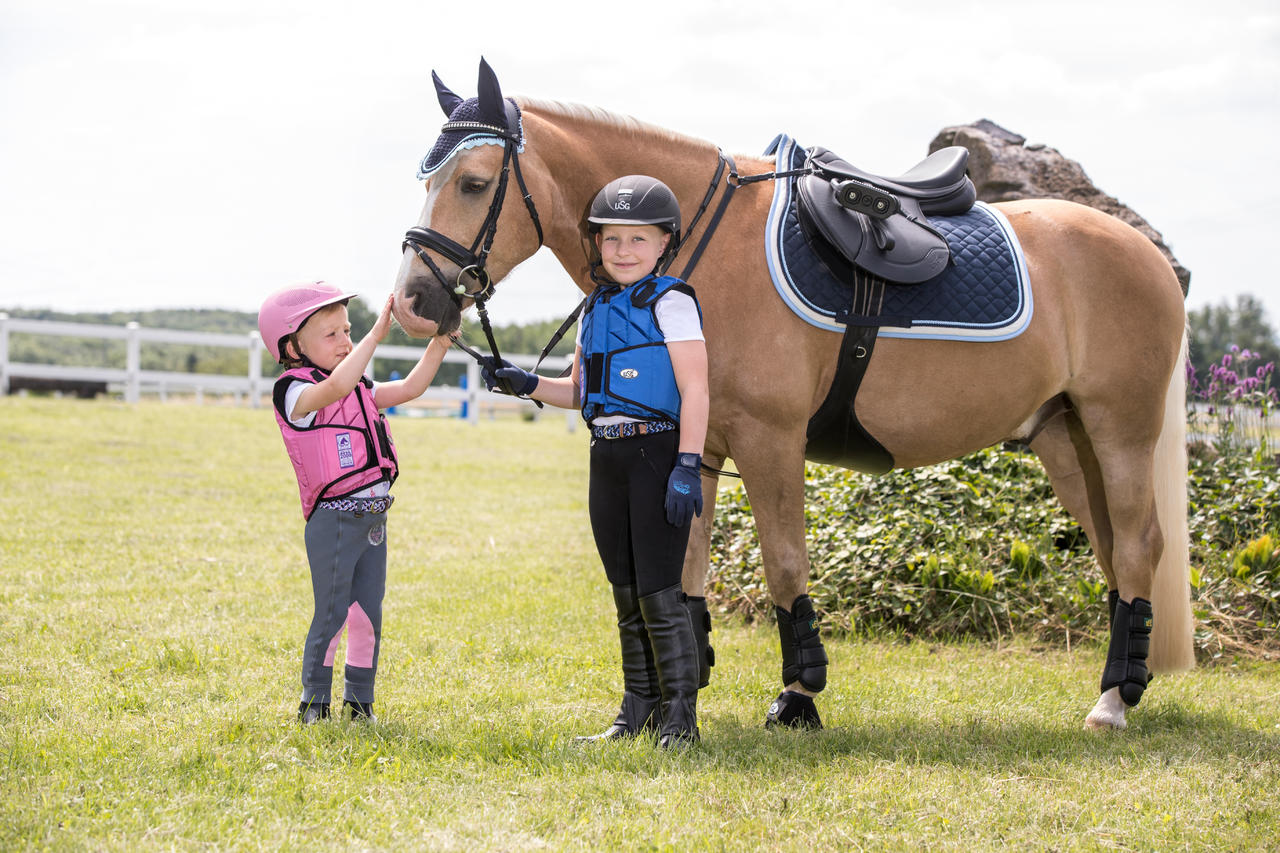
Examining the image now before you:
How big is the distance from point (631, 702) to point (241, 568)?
4003mm

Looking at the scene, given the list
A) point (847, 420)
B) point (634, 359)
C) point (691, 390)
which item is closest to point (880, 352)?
point (847, 420)

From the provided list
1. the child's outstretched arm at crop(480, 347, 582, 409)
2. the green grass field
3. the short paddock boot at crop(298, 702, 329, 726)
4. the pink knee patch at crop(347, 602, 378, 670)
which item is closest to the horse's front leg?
→ the green grass field

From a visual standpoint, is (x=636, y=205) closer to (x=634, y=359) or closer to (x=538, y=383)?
(x=634, y=359)

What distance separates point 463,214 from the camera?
3230 mm

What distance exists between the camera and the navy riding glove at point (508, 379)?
11.0ft

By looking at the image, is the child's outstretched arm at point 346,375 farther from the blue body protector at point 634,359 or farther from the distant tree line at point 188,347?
the distant tree line at point 188,347

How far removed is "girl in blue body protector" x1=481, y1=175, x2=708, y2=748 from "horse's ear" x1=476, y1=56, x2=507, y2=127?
1.35 feet

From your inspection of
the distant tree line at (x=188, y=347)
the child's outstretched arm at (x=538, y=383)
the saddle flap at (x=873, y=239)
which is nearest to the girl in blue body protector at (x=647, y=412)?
the child's outstretched arm at (x=538, y=383)

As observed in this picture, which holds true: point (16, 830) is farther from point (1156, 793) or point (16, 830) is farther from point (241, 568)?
point (241, 568)

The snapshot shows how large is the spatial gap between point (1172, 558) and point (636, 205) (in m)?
2.75

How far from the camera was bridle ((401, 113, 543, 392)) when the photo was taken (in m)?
3.17

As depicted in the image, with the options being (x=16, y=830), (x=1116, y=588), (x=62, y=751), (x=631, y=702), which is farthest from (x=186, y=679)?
(x=1116, y=588)

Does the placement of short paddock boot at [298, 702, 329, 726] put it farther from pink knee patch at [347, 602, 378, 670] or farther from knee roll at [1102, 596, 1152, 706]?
knee roll at [1102, 596, 1152, 706]

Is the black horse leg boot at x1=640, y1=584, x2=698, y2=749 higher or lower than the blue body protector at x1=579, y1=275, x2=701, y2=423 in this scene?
lower
